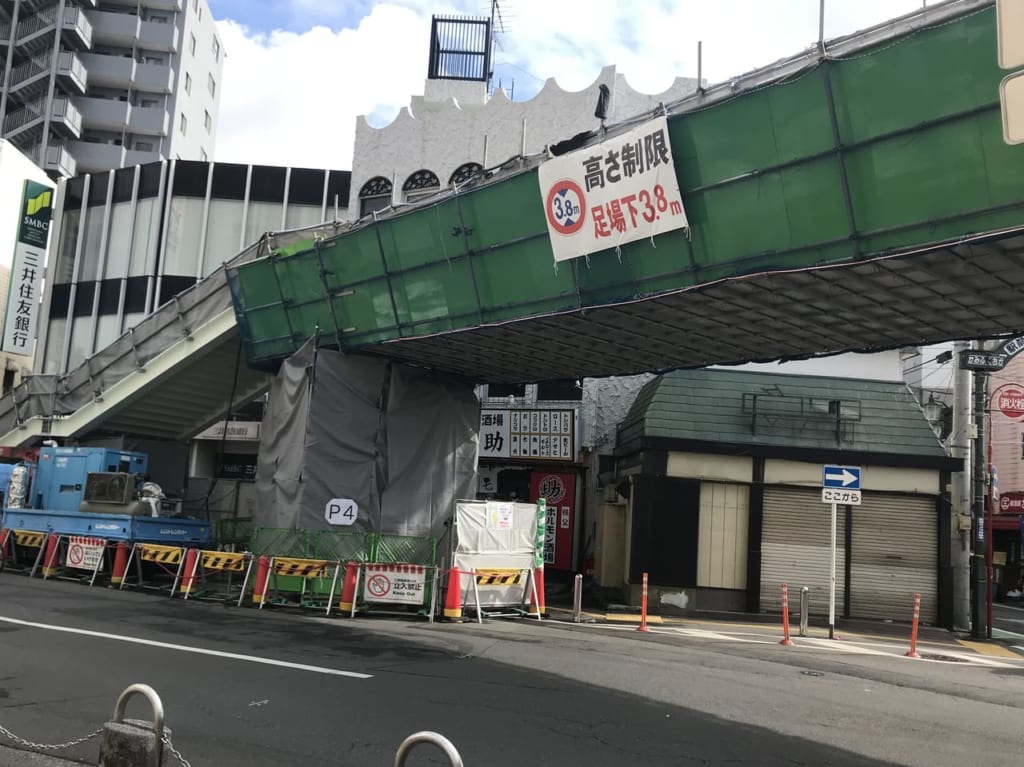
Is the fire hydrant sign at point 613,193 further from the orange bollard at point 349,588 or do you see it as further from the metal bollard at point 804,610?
the metal bollard at point 804,610

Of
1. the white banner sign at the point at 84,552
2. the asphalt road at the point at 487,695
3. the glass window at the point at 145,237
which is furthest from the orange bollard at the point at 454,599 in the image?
the glass window at the point at 145,237

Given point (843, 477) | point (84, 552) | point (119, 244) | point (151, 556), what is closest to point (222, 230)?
point (119, 244)

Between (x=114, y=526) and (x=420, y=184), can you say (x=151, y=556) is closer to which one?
(x=114, y=526)

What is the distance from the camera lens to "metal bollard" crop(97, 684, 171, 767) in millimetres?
5090

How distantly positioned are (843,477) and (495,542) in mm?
6530

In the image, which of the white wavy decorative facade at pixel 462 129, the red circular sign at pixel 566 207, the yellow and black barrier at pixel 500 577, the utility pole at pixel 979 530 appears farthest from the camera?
the white wavy decorative facade at pixel 462 129

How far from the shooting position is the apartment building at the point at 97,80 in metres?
54.5

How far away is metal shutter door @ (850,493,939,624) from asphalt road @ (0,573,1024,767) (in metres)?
6.17

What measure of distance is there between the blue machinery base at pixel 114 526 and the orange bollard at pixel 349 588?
18.1ft

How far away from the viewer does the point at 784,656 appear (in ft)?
42.7

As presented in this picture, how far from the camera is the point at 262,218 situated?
3466 cm

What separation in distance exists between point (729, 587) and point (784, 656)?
23.4 feet

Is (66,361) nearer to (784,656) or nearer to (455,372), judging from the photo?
(455,372)

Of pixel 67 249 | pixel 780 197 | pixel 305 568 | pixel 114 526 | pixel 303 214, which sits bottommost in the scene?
pixel 305 568
